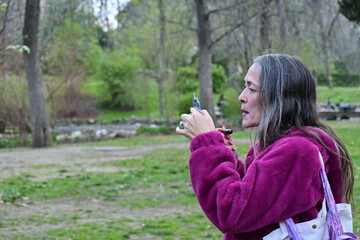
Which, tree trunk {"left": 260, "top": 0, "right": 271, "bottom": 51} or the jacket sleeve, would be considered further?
tree trunk {"left": 260, "top": 0, "right": 271, "bottom": 51}

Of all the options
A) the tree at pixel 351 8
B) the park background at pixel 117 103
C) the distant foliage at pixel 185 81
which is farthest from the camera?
the distant foliage at pixel 185 81

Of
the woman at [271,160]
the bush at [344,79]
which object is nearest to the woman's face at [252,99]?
the woman at [271,160]

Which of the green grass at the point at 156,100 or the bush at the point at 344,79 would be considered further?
the bush at the point at 344,79

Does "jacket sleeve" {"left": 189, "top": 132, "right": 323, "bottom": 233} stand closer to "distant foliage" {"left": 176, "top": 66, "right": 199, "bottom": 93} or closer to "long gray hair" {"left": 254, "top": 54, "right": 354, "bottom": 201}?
"long gray hair" {"left": 254, "top": 54, "right": 354, "bottom": 201}

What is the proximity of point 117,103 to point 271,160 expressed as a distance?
39212 mm

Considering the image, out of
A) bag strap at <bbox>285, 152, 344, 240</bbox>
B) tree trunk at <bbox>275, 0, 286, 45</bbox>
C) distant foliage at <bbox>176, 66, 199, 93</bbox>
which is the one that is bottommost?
bag strap at <bbox>285, 152, 344, 240</bbox>

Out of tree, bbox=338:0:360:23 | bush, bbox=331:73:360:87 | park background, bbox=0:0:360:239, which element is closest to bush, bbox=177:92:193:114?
park background, bbox=0:0:360:239

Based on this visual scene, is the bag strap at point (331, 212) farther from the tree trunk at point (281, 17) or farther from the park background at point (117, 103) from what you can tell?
the tree trunk at point (281, 17)

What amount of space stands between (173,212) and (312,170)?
228 inches

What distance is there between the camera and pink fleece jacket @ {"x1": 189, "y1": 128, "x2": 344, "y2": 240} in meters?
1.98

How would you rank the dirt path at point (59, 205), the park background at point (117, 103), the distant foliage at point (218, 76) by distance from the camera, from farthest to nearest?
1. the distant foliage at point (218, 76)
2. the park background at point (117, 103)
3. the dirt path at point (59, 205)

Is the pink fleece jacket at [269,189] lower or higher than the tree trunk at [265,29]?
lower

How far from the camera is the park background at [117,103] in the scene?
24.3 ft

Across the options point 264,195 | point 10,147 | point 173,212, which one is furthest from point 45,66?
point 264,195
